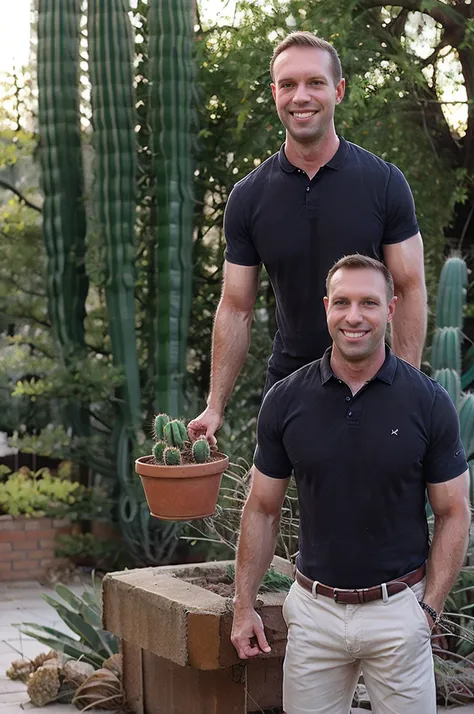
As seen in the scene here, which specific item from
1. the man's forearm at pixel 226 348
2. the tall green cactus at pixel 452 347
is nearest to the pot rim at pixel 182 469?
the man's forearm at pixel 226 348

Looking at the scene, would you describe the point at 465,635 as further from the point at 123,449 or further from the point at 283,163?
the point at 123,449

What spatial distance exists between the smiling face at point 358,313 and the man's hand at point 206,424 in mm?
793

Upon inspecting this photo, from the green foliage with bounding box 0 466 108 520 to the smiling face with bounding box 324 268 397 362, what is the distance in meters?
4.86

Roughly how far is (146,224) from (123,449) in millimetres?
1437

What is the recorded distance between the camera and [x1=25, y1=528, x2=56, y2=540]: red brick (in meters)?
7.08

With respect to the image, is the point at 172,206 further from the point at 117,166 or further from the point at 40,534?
the point at 40,534

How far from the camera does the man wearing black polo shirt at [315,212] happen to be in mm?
2754

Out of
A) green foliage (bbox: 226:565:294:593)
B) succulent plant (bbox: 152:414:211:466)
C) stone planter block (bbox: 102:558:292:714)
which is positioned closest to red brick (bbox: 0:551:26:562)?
stone planter block (bbox: 102:558:292:714)

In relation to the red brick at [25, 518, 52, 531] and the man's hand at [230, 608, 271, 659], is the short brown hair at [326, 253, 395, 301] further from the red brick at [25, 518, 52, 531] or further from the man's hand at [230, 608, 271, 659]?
the red brick at [25, 518, 52, 531]

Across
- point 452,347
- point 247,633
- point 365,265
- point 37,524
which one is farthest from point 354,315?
point 37,524

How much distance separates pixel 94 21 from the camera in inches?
261

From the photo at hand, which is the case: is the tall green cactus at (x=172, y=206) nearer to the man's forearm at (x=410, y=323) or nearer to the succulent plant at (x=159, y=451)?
the succulent plant at (x=159, y=451)

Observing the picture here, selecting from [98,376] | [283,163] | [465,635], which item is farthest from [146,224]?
[283,163]

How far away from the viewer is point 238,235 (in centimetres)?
300
